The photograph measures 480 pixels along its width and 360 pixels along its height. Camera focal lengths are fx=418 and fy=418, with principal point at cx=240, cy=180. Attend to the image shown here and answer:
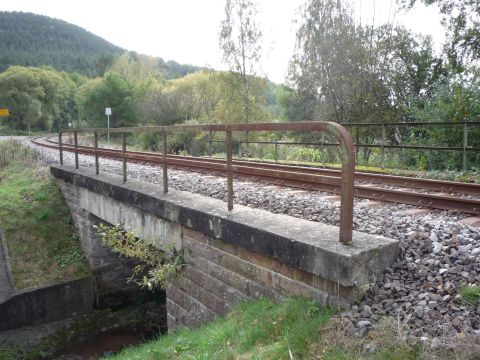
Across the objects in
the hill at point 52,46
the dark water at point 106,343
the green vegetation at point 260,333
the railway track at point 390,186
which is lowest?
the dark water at point 106,343

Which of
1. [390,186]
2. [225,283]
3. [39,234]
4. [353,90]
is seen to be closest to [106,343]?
[39,234]

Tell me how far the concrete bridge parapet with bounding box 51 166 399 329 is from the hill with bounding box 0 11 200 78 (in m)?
105

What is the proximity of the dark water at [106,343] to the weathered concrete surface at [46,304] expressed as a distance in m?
0.92

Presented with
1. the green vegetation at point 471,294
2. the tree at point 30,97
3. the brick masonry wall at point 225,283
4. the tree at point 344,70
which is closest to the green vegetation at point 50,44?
the tree at point 30,97

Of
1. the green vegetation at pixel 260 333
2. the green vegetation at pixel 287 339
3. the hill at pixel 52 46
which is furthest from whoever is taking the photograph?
the hill at pixel 52 46

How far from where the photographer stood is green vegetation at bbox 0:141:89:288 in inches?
403

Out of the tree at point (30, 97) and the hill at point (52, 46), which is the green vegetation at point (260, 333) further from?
the hill at point (52, 46)

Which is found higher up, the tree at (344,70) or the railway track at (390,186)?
the tree at (344,70)

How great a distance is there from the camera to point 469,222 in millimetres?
4227

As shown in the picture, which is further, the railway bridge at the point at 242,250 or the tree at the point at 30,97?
the tree at the point at 30,97

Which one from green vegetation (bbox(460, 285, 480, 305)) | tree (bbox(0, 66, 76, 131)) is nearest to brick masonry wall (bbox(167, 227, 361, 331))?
green vegetation (bbox(460, 285, 480, 305))

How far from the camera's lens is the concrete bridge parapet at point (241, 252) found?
10.6 feet

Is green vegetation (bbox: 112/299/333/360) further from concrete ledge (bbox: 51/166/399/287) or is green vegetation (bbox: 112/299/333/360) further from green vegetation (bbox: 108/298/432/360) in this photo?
concrete ledge (bbox: 51/166/399/287)

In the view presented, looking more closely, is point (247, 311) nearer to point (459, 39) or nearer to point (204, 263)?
point (204, 263)
